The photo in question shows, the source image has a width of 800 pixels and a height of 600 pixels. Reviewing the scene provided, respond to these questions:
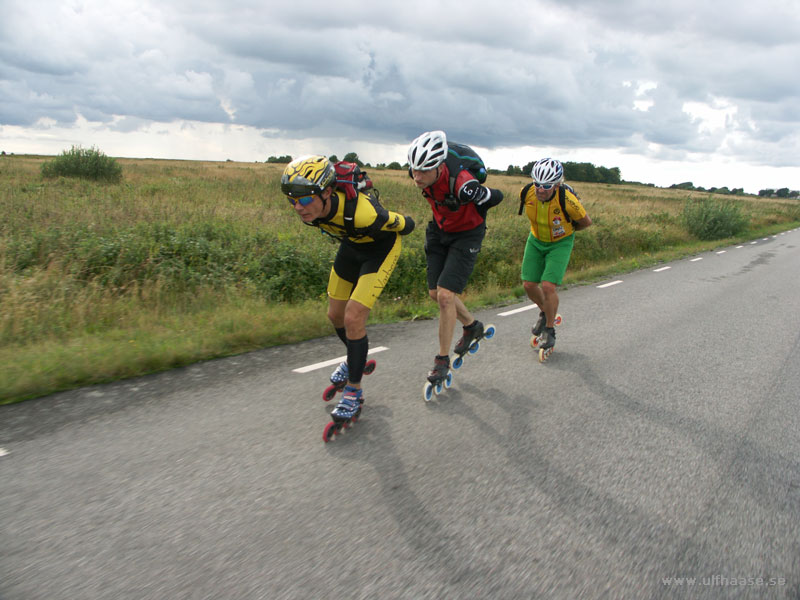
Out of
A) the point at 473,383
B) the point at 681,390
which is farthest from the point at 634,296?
the point at 473,383

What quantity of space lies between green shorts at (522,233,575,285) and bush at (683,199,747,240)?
21.6 metres

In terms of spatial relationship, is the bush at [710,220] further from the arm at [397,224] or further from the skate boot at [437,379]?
the arm at [397,224]

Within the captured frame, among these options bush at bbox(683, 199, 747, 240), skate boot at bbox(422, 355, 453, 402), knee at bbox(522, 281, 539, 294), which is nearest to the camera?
skate boot at bbox(422, 355, 453, 402)

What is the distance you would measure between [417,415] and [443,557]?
1.65 m

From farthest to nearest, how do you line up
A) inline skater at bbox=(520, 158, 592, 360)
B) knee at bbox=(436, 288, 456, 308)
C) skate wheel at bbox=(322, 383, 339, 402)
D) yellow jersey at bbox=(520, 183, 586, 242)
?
yellow jersey at bbox=(520, 183, 586, 242) < inline skater at bbox=(520, 158, 592, 360) < knee at bbox=(436, 288, 456, 308) < skate wheel at bbox=(322, 383, 339, 402)

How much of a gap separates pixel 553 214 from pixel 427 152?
2.20m

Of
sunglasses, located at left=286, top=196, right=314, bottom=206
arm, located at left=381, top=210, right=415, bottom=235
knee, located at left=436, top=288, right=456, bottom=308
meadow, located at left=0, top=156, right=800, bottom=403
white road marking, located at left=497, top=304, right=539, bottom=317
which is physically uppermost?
sunglasses, located at left=286, top=196, right=314, bottom=206

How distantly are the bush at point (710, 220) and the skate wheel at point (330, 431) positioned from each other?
24957 mm

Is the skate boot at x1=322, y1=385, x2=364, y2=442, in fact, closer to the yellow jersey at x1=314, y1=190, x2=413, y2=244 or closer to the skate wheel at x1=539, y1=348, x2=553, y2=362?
the yellow jersey at x1=314, y1=190, x2=413, y2=244

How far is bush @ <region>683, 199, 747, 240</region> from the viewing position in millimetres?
24312

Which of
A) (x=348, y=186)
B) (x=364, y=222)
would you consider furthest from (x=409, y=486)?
(x=348, y=186)

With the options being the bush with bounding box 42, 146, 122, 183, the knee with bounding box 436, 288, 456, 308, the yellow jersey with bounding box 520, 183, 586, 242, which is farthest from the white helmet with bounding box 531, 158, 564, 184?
the bush with bounding box 42, 146, 122, 183

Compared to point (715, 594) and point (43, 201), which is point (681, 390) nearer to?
point (715, 594)

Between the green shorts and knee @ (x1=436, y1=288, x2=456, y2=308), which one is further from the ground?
the green shorts
